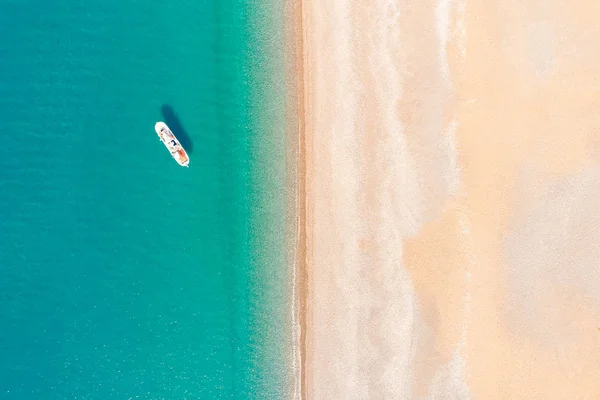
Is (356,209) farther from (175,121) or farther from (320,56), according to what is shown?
(175,121)

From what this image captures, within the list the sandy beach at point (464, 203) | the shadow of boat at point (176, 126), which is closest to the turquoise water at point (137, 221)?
the shadow of boat at point (176, 126)

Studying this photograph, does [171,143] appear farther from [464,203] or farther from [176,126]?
[464,203]

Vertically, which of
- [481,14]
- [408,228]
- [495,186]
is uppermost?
[481,14]

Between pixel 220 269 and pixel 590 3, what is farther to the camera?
pixel 220 269

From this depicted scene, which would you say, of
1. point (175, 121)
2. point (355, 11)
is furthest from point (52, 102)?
point (355, 11)

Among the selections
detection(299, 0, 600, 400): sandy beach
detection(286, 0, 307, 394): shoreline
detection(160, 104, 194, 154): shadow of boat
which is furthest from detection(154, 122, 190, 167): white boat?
detection(299, 0, 600, 400): sandy beach

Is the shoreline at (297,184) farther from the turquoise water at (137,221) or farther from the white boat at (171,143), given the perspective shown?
the white boat at (171,143)
